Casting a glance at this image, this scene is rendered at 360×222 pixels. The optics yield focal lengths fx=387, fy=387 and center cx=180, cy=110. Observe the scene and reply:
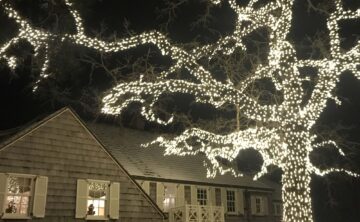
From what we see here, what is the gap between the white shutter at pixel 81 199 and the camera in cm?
1337

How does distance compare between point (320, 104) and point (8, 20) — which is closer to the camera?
point (320, 104)

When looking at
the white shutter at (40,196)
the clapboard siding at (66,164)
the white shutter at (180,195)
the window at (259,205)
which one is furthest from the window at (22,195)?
the window at (259,205)

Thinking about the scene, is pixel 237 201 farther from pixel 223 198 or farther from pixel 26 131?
pixel 26 131

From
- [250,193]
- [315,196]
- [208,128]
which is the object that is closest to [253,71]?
[208,128]

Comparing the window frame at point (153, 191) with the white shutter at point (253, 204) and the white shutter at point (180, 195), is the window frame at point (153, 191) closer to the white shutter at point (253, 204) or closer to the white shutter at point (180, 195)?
the white shutter at point (180, 195)

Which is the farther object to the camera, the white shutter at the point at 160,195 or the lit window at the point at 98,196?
the white shutter at the point at 160,195

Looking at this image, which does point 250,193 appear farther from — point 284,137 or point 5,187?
point 5,187

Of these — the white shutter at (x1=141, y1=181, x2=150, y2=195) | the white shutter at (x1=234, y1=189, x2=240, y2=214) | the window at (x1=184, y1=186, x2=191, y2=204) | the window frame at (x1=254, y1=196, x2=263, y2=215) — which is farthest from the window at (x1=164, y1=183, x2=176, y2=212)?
the window frame at (x1=254, y1=196, x2=263, y2=215)

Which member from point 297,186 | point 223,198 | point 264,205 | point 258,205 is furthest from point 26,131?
point 264,205

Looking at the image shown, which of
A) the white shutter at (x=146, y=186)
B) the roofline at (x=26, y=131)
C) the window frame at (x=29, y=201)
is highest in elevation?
the roofline at (x=26, y=131)

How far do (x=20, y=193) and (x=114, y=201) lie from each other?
10.9ft

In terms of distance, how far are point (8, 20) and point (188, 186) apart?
12.6 meters

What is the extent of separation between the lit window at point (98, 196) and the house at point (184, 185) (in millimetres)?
3421

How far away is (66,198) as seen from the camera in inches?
522
